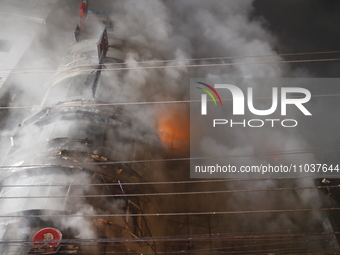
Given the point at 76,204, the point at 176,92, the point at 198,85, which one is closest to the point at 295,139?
the point at 198,85

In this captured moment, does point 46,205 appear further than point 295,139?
No

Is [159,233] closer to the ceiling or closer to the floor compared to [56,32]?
closer to the floor

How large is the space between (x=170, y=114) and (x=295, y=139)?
7916 mm

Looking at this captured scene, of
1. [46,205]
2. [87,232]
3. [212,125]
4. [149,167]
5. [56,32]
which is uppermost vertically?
[56,32]

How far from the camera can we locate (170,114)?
52.0 feet

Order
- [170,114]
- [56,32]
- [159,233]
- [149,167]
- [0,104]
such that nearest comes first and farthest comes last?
[159,233] → [149,167] → [0,104] → [170,114] → [56,32]

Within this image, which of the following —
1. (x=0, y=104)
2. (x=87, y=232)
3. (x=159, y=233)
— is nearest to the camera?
A: (x=87, y=232)

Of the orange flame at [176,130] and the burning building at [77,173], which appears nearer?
the burning building at [77,173]

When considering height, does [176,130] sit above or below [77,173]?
above

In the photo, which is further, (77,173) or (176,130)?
(176,130)

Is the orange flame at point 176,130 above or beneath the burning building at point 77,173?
above

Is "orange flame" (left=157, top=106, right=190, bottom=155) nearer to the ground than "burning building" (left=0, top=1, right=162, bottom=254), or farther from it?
farther from it

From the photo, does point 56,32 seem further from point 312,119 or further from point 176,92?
point 312,119

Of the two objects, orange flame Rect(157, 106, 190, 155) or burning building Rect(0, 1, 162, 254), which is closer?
burning building Rect(0, 1, 162, 254)
